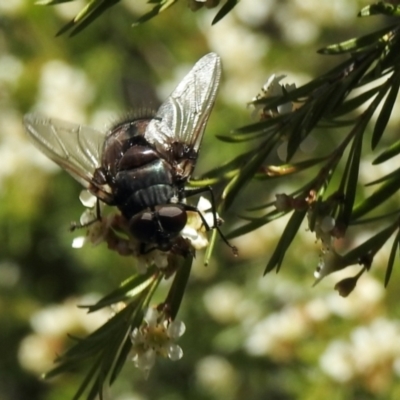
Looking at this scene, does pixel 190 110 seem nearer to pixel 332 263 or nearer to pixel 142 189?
pixel 142 189

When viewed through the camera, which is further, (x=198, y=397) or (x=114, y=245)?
(x=198, y=397)

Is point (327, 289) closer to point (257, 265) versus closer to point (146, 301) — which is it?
point (257, 265)

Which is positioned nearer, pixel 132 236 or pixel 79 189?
pixel 132 236

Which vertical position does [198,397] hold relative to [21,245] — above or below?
below

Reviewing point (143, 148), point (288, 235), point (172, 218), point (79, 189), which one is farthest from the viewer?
point (79, 189)

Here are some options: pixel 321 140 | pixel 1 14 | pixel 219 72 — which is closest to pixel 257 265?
pixel 321 140

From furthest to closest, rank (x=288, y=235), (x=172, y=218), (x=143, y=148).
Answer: (x=143, y=148), (x=172, y=218), (x=288, y=235)

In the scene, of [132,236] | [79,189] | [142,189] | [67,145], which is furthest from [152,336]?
[79,189]
